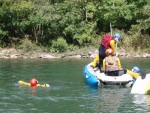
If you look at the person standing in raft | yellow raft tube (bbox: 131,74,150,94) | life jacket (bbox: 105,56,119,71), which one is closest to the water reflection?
yellow raft tube (bbox: 131,74,150,94)

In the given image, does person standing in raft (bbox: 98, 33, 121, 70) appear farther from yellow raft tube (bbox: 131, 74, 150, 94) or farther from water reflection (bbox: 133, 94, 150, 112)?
water reflection (bbox: 133, 94, 150, 112)

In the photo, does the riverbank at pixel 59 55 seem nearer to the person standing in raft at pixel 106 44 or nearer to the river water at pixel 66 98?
the river water at pixel 66 98

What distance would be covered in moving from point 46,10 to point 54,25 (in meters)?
1.34

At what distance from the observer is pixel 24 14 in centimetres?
3319

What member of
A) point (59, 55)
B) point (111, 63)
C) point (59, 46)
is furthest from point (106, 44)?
point (59, 46)

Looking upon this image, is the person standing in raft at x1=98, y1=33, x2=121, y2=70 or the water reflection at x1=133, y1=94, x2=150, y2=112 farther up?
the person standing in raft at x1=98, y1=33, x2=121, y2=70

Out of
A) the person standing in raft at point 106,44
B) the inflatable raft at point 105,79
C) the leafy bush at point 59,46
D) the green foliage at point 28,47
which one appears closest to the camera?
the inflatable raft at point 105,79

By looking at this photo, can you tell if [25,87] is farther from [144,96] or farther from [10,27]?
[10,27]

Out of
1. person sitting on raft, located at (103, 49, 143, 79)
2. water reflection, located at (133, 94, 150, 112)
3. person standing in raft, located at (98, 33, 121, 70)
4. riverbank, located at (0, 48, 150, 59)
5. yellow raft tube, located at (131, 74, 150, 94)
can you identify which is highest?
person standing in raft, located at (98, 33, 121, 70)

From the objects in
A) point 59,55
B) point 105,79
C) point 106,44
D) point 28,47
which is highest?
point 106,44

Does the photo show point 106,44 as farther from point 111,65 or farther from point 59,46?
point 59,46

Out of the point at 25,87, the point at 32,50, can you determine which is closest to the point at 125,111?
the point at 25,87

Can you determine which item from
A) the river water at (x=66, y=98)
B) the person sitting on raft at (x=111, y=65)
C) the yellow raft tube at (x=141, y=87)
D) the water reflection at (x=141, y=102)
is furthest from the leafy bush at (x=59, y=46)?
the water reflection at (x=141, y=102)

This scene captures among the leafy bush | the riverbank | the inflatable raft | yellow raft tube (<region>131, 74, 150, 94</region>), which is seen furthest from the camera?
the leafy bush
